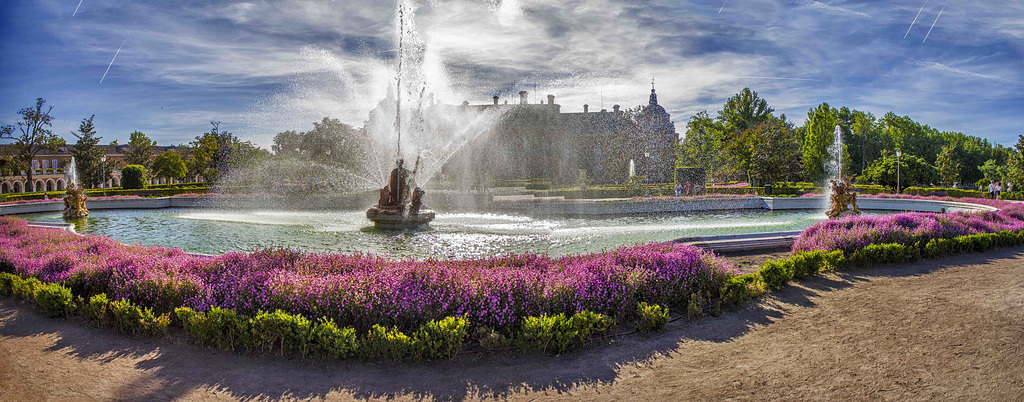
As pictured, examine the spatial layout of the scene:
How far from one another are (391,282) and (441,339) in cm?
139

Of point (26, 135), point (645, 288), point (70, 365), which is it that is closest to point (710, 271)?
point (645, 288)

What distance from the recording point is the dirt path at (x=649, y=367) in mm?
4512

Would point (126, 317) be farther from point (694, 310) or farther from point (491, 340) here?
point (694, 310)

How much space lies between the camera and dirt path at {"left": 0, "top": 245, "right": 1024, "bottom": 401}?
4512 mm

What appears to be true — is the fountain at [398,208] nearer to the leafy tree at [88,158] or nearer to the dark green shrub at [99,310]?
the dark green shrub at [99,310]

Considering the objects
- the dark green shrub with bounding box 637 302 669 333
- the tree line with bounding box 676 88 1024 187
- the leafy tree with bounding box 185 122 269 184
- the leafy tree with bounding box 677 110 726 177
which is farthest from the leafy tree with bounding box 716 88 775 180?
the dark green shrub with bounding box 637 302 669 333

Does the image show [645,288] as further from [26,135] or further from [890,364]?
[26,135]

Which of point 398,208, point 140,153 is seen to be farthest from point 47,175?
point 398,208

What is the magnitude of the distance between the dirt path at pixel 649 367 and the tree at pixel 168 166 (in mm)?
55233

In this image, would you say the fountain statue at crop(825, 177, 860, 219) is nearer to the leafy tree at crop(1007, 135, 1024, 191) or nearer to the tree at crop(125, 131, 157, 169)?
the leafy tree at crop(1007, 135, 1024, 191)

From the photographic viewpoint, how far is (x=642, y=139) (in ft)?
182

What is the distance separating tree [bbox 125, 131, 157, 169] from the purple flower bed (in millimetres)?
63613

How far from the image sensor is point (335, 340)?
5.06 metres

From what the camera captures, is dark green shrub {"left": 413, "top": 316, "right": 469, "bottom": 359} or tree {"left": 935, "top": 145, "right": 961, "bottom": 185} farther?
tree {"left": 935, "top": 145, "right": 961, "bottom": 185}
